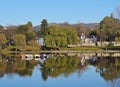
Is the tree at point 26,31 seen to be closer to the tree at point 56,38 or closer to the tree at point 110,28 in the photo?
the tree at point 56,38

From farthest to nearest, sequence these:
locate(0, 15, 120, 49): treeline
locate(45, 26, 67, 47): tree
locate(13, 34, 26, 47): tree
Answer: locate(45, 26, 67, 47): tree, locate(0, 15, 120, 49): treeline, locate(13, 34, 26, 47): tree

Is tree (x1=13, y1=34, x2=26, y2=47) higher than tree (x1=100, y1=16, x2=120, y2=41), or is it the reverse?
tree (x1=100, y1=16, x2=120, y2=41)

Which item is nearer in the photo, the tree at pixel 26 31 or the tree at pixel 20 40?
the tree at pixel 20 40

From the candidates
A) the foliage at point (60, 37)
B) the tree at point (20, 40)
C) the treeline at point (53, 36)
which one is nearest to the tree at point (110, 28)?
the treeline at point (53, 36)

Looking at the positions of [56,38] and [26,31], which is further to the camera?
[26,31]

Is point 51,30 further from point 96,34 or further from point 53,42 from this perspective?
point 96,34

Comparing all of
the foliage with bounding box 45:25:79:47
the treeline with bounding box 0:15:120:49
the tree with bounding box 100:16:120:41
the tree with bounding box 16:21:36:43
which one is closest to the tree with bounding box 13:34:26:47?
the treeline with bounding box 0:15:120:49

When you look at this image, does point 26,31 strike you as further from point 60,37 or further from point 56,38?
point 60,37

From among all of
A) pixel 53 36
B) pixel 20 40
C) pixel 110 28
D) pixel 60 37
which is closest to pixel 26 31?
pixel 53 36

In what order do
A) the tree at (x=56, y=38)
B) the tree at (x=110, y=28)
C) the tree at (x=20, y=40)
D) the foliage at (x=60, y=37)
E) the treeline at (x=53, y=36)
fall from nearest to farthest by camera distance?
the tree at (x=20, y=40) < the treeline at (x=53, y=36) < the tree at (x=56, y=38) < the foliage at (x=60, y=37) < the tree at (x=110, y=28)

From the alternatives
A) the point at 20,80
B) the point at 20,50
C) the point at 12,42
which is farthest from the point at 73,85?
the point at 12,42

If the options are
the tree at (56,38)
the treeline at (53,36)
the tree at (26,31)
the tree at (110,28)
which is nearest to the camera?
the treeline at (53,36)

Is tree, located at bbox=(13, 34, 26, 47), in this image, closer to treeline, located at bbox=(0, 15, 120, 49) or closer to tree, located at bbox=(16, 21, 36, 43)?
treeline, located at bbox=(0, 15, 120, 49)

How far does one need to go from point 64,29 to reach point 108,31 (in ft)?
54.6
